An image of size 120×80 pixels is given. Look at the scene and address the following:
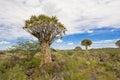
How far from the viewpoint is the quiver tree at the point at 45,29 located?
47.3 feet

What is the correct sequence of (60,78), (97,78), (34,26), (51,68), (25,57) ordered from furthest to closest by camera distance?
(25,57) < (34,26) < (51,68) < (97,78) < (60,78)

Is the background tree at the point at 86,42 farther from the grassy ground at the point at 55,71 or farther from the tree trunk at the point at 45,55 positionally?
the tree trunk at the point at 45,55

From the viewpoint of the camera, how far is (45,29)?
14.7 metres

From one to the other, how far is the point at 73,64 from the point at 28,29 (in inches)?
188

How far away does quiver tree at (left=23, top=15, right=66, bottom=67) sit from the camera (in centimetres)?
1443

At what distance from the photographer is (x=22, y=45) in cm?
1727

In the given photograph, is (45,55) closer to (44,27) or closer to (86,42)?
(44,27)

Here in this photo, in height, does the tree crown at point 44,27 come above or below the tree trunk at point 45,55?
above

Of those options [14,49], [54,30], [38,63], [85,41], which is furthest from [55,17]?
[85,41]

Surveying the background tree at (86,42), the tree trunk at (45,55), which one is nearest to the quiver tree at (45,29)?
the tree trunk at (45,55)

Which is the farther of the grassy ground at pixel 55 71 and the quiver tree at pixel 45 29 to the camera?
the quiver tree at pixel 45 29

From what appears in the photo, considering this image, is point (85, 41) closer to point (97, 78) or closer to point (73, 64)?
point (73, 64)

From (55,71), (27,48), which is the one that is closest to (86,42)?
(27,48)

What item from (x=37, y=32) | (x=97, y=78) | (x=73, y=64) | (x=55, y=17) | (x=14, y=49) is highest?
(x=55, y=17)
